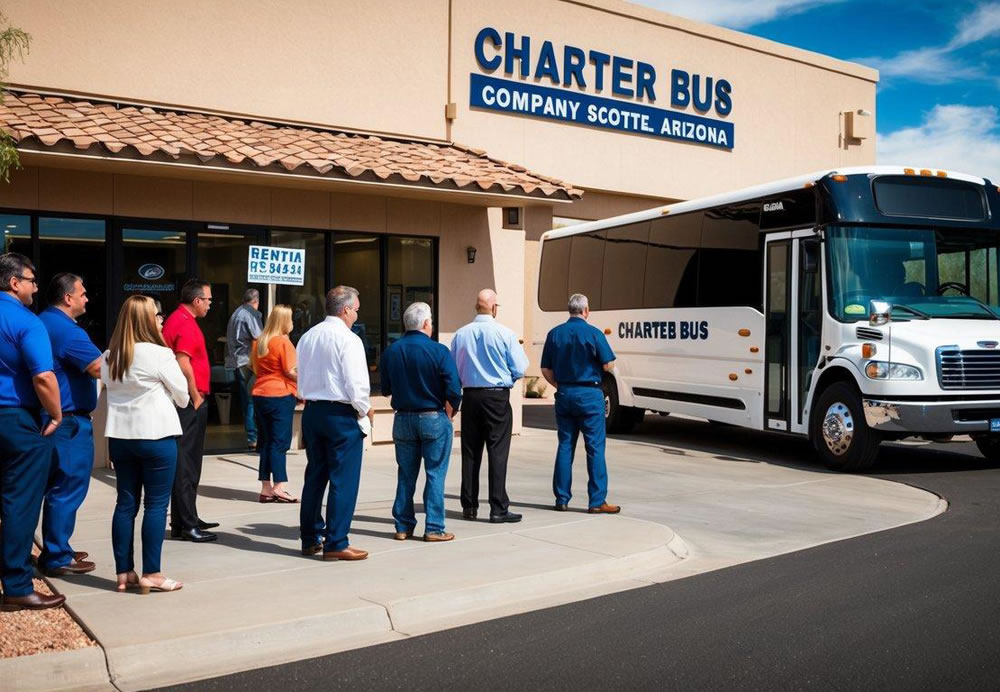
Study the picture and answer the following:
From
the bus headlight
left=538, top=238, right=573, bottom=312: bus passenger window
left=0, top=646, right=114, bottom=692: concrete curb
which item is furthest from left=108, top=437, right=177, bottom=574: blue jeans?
left=538, top=238, right=573, bottom=312: bus passenger window

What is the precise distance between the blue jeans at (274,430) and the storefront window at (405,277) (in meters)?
4.80

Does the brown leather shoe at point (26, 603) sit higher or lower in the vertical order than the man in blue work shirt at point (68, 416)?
lower

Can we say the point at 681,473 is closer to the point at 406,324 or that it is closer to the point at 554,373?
the point at 554,373

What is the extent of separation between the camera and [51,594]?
627 centimetres

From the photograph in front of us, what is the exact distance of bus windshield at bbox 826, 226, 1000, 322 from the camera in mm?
12156

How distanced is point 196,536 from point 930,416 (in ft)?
25.5

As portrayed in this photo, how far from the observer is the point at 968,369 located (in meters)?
11.7

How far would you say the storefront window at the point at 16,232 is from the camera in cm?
1178

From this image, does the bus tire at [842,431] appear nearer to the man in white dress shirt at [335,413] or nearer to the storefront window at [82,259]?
the man in white dress shirt at [335,413]

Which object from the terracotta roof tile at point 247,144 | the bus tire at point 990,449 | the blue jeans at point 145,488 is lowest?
the bus tire at point 990,449

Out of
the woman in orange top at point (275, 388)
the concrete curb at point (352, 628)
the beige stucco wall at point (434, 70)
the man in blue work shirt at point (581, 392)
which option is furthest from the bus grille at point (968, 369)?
the beige stucco wall at point (434, 70)

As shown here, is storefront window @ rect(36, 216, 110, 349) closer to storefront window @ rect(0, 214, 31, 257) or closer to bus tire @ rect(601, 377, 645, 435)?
storefront window @ rect(0, 214, 31, 257)

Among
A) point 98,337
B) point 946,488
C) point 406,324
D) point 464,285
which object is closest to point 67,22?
point 98,337

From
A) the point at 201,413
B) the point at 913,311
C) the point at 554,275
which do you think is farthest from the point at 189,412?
the point at 554,275
